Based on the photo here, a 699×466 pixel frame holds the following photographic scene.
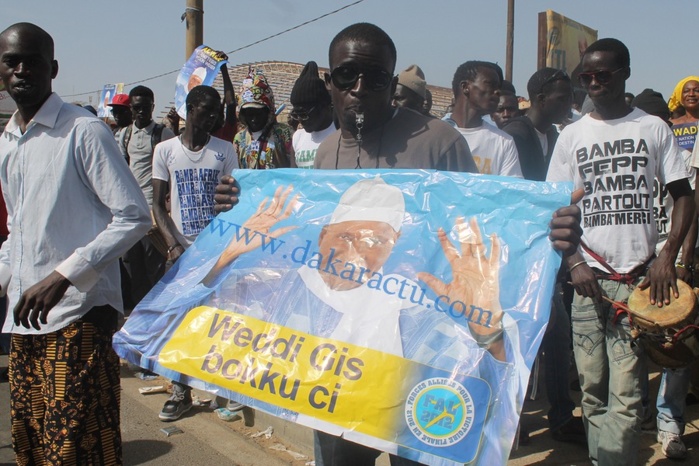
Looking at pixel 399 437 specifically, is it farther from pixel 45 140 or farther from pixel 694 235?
pixel 694 235

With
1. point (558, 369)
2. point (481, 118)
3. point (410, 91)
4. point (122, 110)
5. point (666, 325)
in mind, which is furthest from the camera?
point (122, 110)

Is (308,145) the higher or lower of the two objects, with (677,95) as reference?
lower

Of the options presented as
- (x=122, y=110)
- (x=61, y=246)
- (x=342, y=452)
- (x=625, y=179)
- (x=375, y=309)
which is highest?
(x=122, y=110)

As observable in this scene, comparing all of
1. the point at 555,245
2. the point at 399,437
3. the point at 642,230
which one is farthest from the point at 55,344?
the point at 642,230

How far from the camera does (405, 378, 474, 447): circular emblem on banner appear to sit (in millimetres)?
1755

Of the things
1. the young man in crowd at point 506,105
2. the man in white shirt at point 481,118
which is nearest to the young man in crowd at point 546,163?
the man in white shirt at point 481,118

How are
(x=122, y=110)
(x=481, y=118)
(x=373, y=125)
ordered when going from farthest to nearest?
(x=122, y=110)
(x=481, y=118)
(x=373, y=125)

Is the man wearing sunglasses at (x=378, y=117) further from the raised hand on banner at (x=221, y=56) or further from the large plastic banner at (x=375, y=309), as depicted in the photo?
the raised hand on banner at (x=221, y=56)

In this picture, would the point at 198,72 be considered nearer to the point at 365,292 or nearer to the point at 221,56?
the point at 221,56

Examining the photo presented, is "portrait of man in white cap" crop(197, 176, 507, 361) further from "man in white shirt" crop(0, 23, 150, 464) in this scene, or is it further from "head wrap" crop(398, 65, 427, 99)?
"head wrap" crop(398, 65, 427, 99)

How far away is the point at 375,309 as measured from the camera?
201 centimetres

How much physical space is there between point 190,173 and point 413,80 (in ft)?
6.52

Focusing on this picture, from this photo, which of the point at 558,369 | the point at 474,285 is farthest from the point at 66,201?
the point at 558,369

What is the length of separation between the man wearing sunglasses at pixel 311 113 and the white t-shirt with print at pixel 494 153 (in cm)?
107
